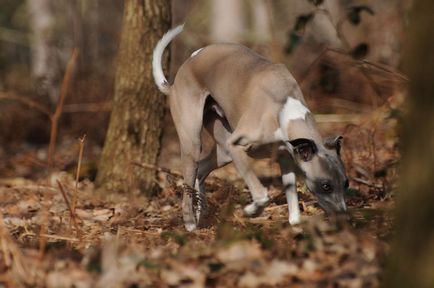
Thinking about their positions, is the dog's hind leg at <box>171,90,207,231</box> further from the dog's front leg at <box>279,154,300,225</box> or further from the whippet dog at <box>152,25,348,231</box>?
the dog's front leg at <box>279,154,300,225</box>

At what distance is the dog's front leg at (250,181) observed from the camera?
5.82m

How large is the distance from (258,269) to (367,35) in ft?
34.9

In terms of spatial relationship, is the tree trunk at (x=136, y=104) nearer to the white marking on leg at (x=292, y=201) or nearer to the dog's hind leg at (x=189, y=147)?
the dog's hind leg at (x=189, y=147)

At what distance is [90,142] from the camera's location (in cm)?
1129

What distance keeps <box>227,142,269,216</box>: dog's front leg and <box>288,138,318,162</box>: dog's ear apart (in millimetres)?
411

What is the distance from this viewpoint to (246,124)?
239 inches

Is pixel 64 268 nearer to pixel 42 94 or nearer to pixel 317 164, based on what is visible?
pixel 317 164

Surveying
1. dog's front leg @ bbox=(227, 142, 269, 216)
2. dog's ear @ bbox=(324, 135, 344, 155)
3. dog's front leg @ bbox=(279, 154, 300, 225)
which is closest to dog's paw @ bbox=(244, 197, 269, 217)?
dog's front leg @ bbox=(227, 142, 269, 216)

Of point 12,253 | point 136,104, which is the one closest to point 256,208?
point 12,253

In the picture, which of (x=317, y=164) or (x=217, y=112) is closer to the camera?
(x=317, y=164)

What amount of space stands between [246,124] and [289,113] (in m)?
0.38

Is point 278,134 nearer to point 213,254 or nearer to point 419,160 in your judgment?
point 213,254

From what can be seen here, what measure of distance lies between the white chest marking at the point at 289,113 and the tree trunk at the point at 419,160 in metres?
2.63

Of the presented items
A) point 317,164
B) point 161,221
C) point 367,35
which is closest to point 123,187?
point 161,221
